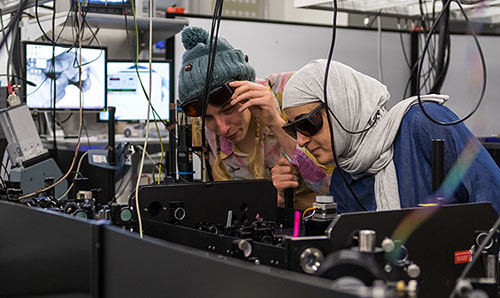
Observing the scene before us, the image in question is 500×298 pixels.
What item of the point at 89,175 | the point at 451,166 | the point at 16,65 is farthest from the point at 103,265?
the point at 16,65

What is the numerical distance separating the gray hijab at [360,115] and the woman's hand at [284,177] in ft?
0.67

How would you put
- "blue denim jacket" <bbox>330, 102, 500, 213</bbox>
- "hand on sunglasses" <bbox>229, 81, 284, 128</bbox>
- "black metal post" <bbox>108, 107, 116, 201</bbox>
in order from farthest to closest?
"black metal post" <bbox>108, 107, 116, 201</bbox> → "hand on sunglasses" <bbox>229, 81, 284, 128</bbox> → "blue denim jacket" <bbox>330, 102, 500, 213</bbox>

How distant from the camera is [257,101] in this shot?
1811mm

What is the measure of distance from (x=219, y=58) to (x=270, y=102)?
0.20 m

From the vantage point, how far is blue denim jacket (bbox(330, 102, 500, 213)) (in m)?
1.45

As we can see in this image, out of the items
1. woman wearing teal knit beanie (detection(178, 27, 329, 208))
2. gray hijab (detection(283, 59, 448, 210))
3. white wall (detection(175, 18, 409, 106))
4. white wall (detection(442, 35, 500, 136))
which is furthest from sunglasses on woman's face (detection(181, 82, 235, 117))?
white wall (detection(442, 35, 500, 136))

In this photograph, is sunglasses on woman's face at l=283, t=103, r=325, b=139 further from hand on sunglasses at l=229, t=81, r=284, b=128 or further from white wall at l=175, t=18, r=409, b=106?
white wall at l=175, t=18, r=409, b=106

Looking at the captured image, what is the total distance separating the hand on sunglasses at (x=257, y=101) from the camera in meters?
1.78

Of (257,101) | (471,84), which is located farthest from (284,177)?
(471,84)

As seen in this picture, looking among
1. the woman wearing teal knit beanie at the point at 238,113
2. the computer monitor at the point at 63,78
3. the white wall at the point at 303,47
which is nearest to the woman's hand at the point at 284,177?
the woman wearing teal knit beanie at the point at 238,113

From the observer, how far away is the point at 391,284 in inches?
23.3

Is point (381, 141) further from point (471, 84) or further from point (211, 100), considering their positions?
point (471, 84)

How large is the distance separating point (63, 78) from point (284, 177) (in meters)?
2.35

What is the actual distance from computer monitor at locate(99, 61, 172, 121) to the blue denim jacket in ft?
8.61
